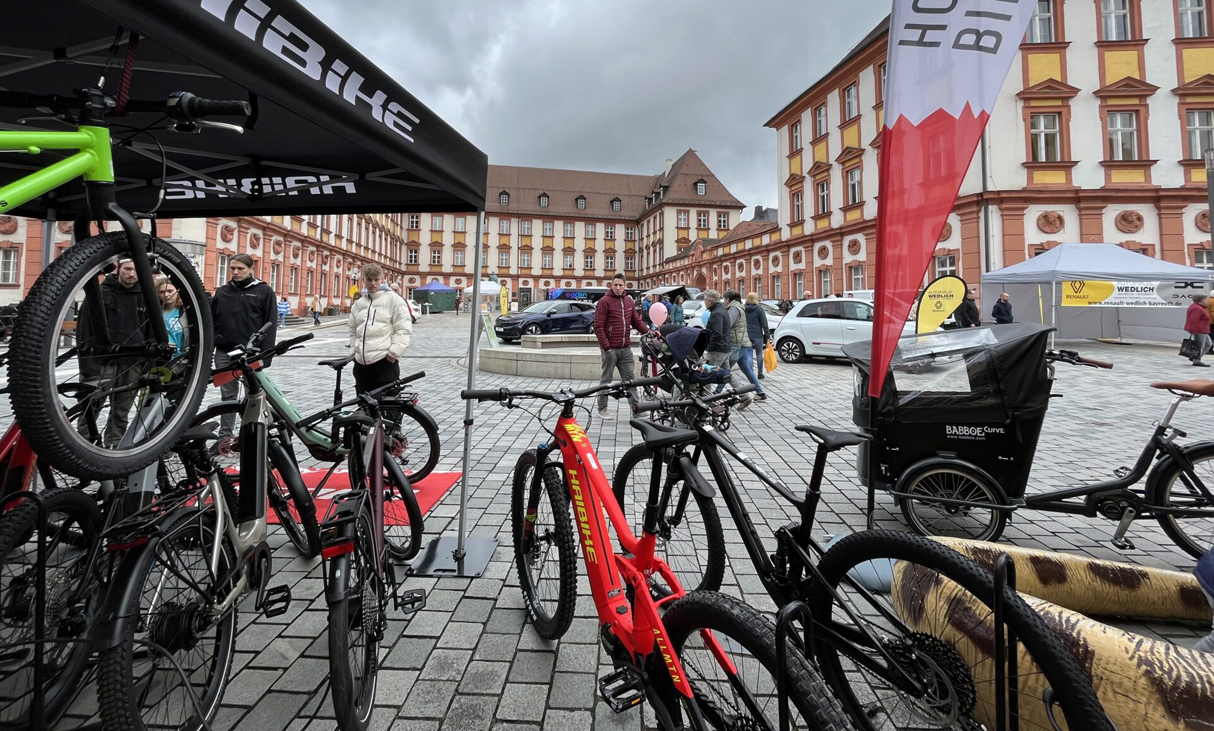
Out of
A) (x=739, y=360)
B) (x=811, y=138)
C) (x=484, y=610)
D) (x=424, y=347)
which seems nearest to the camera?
(x=484, y=610)

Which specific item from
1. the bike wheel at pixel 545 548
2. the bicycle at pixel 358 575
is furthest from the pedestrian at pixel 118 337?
the bike wheel at pixel 545 548

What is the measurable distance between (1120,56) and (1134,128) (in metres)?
2.94

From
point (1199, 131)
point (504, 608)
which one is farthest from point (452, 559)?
point (1199, 131)

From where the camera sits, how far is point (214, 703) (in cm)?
187

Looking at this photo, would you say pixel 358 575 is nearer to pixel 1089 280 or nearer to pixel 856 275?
pixel 1089 280

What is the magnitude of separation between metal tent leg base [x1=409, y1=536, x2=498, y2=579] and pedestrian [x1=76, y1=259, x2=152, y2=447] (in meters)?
1.87

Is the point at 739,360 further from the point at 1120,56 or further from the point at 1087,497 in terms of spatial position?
the point at 1120,56

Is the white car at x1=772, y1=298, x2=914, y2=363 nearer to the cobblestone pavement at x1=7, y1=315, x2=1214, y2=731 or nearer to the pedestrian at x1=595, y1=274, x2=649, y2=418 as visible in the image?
the cobblestone pavement at x1=7, y1=315, x2=1214, y2=731

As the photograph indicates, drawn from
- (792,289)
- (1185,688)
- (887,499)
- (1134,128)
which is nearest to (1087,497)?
(887,499)

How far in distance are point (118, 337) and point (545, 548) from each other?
5.99 feet

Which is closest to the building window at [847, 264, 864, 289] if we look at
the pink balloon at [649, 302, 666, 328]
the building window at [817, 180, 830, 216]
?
the building window at [817, 180, 830, 216]

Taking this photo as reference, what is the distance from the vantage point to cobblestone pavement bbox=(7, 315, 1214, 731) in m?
2.10

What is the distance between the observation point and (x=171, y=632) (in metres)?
1.68

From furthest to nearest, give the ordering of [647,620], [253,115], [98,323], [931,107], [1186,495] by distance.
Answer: [1186,495], [931,107], [253,115], [647,620], [98,323]
